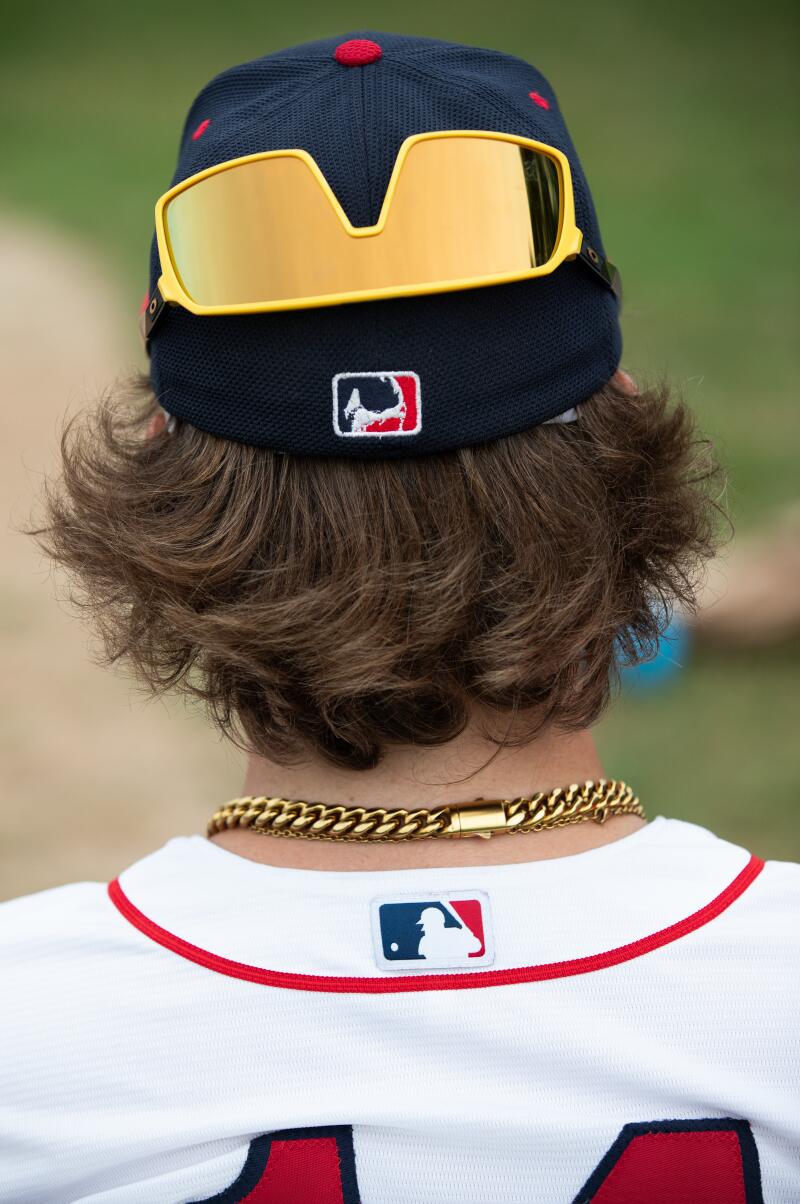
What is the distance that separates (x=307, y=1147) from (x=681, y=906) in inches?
14.3

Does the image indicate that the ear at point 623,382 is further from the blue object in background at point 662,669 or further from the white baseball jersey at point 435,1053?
the blue object in background at point 662,669

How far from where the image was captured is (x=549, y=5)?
796cm

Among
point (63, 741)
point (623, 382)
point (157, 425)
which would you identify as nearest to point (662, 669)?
point (63, 741)

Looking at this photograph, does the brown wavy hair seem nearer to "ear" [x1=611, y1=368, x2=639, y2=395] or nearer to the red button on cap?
"ear" [x1=611, y1=368, x2=639, y2=395]

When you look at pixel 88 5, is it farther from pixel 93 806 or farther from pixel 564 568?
pixel 564 568

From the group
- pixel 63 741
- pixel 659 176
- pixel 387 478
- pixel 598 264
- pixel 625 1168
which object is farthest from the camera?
pixel 659 176

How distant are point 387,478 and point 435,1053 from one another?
0.48 meters

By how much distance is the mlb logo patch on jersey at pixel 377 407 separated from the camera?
1.09m

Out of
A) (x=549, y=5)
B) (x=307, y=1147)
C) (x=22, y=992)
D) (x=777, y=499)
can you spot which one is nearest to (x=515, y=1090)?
(x=307, y=1147)

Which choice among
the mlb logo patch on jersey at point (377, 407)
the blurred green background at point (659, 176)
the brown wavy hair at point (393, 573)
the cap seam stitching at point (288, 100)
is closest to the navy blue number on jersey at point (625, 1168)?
the brown wavy hair at point (393, 573)

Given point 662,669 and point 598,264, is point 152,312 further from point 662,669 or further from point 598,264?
point 662,669

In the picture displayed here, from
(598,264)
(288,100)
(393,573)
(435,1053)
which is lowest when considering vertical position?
(435,1053)

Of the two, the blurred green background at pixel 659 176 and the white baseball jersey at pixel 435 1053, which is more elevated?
the blurred green background at pixel 659 176

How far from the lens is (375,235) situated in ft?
3.60
